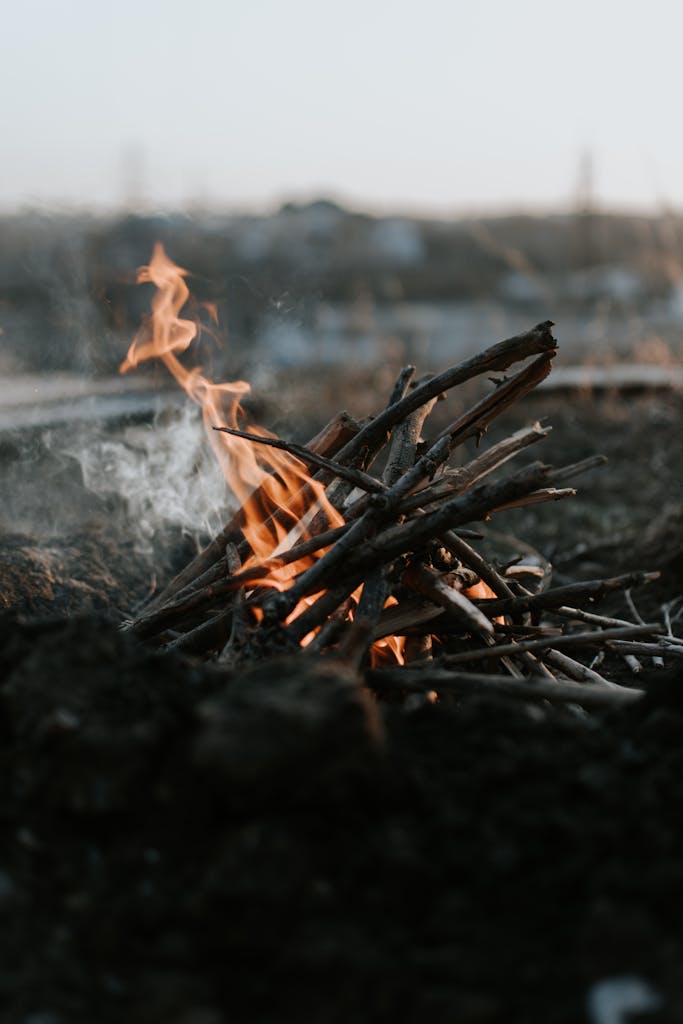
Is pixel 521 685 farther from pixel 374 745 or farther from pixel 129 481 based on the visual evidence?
pixel 129 481

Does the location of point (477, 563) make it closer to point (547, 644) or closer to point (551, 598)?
point (551, 598)

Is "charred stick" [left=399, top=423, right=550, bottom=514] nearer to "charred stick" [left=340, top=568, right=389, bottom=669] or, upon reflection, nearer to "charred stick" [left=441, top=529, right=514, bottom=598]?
"charred stick" [left=441, top=529, right=514, bottom=598]

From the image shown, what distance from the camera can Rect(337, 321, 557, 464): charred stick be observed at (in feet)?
9.59

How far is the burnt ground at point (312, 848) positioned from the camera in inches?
61.2

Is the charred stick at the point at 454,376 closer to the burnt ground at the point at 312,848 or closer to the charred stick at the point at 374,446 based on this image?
the charred stick at the point at 374,446

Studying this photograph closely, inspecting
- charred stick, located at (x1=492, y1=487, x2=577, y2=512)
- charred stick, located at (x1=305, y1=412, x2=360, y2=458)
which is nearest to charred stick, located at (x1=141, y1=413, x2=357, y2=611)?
charred stick, located at (x1=305, y1=412, x2=360, y2=458)

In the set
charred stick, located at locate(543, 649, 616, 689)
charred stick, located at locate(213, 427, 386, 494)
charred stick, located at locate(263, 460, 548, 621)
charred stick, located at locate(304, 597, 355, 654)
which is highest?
charred stick, located at locate(213, 427, 386, 494)

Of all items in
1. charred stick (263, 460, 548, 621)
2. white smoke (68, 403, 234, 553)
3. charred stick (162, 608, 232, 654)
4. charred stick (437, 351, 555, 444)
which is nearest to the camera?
charred stick (263, 460, 548, 621)

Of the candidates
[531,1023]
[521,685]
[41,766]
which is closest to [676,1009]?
[531,1023]

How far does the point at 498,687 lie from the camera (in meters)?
2.39

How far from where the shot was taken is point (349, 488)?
10.2 feet

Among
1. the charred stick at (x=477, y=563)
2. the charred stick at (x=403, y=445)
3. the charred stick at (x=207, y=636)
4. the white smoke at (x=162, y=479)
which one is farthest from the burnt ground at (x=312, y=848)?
the white smoke at (x=162, y=479)

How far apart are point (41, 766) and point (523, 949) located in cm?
91

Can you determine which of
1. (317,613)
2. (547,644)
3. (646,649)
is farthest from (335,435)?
(646,649)
